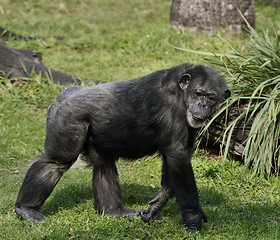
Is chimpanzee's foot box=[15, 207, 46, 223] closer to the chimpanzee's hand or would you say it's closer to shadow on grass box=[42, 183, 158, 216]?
shadow on grass box=[42, 183, 158, 216]

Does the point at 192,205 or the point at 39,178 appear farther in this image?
the point at 39,178

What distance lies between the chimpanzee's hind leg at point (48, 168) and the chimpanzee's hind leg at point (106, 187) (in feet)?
1.45

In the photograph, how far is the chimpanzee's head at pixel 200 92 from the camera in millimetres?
4838

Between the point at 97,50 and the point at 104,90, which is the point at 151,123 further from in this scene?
the point at 97,50

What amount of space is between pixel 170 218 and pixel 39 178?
1.58 meters

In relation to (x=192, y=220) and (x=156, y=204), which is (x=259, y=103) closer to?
(x=156, y=204)

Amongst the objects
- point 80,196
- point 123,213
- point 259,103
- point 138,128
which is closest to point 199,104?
point 138,128

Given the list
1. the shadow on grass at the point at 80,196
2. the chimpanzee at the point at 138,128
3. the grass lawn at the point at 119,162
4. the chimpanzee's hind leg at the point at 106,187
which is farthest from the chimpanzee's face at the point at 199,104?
the shadow on grass at the point at 80,196

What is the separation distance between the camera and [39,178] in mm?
5176

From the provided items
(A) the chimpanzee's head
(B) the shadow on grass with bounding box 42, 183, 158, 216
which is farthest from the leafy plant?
(B) the shadow on grass with bounding box 42, 183, 158, 216

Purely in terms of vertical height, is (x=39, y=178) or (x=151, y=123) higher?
(x=151, y=123)

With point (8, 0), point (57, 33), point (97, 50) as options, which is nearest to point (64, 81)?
point (97, 50)

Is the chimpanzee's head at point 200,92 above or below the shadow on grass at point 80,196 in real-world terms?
above

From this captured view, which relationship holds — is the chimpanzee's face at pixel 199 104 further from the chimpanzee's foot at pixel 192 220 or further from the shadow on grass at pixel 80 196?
the shadow on grass at pixel 80 196
